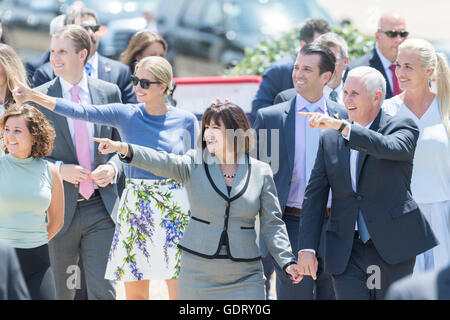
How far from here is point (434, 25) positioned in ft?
92.2

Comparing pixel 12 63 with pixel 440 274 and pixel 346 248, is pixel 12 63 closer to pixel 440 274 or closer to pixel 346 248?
pixel 346 248

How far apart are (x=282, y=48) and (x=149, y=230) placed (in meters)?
3.95

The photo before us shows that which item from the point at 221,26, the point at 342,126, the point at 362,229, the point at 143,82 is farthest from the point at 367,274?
the point at 221,26

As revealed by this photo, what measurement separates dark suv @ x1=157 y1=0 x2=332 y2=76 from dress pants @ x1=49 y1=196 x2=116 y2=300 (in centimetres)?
733

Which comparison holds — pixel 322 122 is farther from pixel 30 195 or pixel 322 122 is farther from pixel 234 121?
pixel 30 195

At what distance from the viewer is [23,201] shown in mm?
5129

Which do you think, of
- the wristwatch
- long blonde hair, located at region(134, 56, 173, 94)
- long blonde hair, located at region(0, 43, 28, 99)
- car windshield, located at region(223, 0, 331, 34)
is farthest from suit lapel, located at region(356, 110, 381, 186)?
car windshield, located at region(223, 0, 331, 34)

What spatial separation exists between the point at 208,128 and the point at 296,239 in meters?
1.23

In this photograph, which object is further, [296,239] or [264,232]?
[296,239]

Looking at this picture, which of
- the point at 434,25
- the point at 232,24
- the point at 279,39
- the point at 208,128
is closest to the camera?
the point at 208,128

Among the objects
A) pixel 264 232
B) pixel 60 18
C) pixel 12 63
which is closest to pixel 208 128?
pixel 264 232

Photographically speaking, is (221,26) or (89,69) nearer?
(89,69)

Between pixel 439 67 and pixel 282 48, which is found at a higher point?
pixel 282 48
